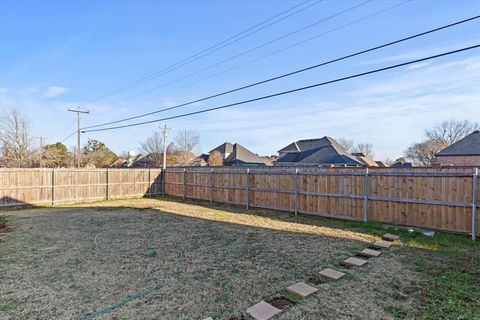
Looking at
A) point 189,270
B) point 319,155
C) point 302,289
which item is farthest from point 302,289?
point 319,155

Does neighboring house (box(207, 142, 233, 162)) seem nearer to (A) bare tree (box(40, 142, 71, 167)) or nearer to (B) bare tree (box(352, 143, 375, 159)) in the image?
(A) bare tree (box(40, 142, 71, 167))

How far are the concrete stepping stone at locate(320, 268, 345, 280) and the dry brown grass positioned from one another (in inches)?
3.2

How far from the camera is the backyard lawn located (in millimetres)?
2658

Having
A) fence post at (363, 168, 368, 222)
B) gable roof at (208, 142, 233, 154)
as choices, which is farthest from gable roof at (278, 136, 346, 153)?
fence post at (363, 168, 368, 222)

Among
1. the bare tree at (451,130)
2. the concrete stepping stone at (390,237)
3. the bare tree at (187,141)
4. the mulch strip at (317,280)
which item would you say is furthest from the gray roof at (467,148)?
the bare tree at (187,141)

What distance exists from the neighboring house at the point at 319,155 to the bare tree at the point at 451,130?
1560cm

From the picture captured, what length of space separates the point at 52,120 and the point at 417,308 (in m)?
28.6

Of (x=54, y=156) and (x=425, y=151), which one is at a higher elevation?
(x=425, y=151)

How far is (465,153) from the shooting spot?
22.0 meters

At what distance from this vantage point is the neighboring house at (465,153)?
2138cm

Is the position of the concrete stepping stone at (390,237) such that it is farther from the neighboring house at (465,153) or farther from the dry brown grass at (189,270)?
the neighboring house at (465,153)

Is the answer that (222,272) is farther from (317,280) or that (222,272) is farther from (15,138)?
(15,138)

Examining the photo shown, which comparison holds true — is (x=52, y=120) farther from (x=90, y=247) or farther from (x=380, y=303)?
(x=380, y=303)

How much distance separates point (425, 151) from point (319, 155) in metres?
21.7
